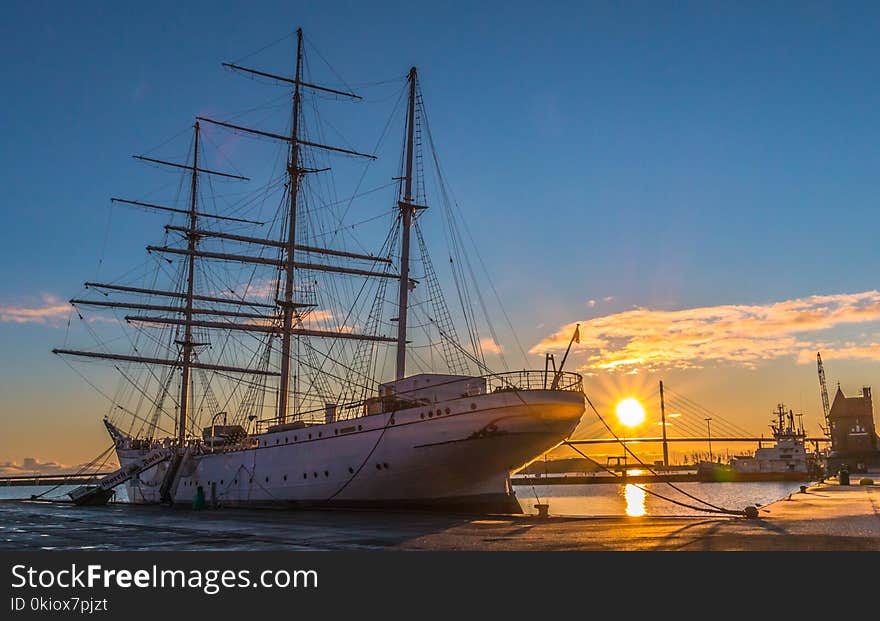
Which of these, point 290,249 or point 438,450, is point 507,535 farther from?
point 290,249

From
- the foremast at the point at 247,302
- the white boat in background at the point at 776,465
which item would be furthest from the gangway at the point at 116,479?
the white boat in background at the point at 776,465

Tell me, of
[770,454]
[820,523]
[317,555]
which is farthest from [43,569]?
[770,454]

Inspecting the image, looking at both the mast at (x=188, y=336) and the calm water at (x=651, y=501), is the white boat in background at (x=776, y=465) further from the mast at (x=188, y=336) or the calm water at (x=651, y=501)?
the mast at (x=188, y=336)

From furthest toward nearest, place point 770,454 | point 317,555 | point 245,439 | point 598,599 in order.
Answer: point 770,454 → point 245,439 → point 317,555 → point 598,599

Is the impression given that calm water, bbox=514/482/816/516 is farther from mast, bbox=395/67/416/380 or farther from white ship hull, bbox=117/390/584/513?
mast, bbox=395/67/416/380

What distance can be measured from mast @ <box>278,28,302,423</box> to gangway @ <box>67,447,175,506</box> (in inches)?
469

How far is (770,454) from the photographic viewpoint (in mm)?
134250

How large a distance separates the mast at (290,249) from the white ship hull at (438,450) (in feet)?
37.2

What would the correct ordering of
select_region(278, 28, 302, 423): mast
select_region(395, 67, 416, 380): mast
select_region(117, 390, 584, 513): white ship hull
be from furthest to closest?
select_region(278, 28, 302, 423): mast → select_region(395, 67, 416, 380): mast → select_region(117, 390, 584, 513): white ship hull

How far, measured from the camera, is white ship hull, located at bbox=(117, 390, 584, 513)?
32062 mm

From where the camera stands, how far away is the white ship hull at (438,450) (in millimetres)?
32062

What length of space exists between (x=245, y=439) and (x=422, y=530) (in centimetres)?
2806

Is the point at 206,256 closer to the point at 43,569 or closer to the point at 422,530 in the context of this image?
the point at 422,530

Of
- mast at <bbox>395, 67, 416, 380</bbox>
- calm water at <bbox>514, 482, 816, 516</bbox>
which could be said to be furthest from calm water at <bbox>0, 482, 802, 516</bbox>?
mast at <bbox>395, 67, 416, 380</bbox>
